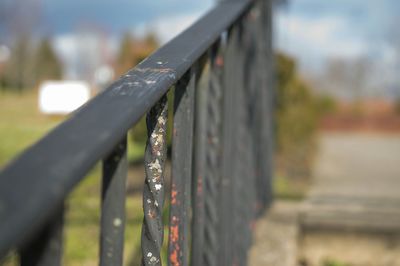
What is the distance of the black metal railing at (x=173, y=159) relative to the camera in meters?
0.69

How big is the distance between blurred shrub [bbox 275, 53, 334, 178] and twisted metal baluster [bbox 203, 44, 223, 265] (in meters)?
8.77

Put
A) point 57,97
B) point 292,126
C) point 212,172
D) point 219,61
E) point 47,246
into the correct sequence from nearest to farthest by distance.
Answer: point 47,246 → point 212,172 → point 219,61 → point 292,126 → point 57,97

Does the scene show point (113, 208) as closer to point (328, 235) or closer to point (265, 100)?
point (328, 235)

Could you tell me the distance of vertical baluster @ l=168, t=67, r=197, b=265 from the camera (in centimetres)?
132

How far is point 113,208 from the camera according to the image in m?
1.00

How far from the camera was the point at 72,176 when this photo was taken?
734 mm

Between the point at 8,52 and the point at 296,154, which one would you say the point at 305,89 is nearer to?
the point at 296,154

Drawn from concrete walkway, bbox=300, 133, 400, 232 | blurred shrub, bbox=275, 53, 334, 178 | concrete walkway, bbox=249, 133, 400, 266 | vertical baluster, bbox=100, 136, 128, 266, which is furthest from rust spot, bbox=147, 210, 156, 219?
blurred shrub, bbox=275, 53, 334, 178

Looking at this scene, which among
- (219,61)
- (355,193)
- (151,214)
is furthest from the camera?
(355,193)

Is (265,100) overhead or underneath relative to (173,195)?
overhead

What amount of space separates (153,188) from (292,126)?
987cm

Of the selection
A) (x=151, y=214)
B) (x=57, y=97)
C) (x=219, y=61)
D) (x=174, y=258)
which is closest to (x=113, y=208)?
(x=151, y=214)

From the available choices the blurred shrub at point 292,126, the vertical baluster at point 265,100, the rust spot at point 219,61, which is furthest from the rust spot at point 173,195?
the blurred shrub at point 292,126

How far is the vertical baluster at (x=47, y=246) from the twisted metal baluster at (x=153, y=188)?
38 centimetres
